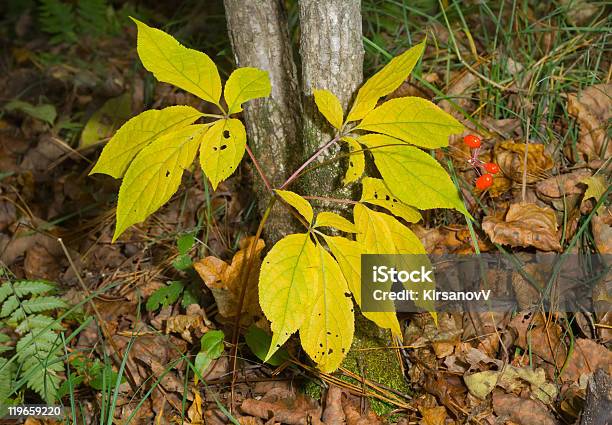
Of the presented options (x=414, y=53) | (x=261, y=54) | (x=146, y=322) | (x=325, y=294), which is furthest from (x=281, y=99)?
Answer: (x=146, y=322)

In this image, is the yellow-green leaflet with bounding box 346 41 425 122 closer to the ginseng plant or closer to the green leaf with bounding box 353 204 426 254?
the ginseng plant

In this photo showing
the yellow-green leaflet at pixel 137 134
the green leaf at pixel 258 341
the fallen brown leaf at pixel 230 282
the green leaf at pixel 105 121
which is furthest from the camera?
the green leaf at pixel 105 121

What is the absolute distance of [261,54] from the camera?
1853mm

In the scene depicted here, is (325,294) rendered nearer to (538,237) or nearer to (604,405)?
(604,405)

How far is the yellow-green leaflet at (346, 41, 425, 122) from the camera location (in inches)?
53.6

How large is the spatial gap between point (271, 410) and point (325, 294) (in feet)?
2.15

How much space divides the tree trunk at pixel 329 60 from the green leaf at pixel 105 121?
1.53 metres

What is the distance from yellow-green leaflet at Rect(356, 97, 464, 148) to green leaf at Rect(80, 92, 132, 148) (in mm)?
1856

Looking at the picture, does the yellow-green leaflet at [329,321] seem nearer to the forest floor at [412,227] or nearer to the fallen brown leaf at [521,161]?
the forest floor at [412,227]

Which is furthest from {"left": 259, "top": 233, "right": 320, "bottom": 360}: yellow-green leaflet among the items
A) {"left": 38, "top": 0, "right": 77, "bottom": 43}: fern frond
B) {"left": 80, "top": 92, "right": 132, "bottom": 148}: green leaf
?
{"left": 38, "top": 0, "right": 77, "bottom": 43}: fern frond

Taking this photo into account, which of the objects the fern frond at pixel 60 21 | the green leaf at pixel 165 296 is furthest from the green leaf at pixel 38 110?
the green leaf at pixel 165 296

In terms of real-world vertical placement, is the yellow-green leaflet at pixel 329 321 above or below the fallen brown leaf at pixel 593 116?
below

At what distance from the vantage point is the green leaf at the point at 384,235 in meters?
1.44

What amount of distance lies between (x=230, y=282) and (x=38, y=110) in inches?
65.6
